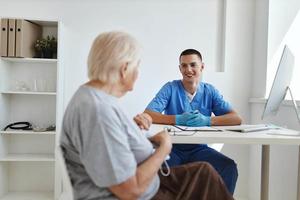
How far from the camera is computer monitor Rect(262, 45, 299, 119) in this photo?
168 cm

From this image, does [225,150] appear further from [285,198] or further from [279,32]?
[279,32]

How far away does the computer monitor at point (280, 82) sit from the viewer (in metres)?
1.68

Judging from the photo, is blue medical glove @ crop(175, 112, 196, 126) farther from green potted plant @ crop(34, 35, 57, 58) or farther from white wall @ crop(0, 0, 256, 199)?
green potted plant @ crop(34, 35, 57, 58)

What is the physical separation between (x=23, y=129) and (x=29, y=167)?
44 cm

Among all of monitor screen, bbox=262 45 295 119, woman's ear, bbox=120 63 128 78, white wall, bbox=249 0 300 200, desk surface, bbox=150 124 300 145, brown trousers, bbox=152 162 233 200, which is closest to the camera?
woman's ear, bbox=120 63 128 78

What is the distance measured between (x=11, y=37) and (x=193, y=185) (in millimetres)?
2248

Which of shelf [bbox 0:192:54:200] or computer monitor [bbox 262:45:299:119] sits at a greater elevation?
computer monitor [bbox 262:45:299:119]

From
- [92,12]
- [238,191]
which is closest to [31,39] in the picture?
[92,12]

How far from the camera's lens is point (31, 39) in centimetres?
304

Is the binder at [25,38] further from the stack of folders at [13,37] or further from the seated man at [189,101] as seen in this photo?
the seated man at [189,101]

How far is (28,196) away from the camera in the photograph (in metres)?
3.08

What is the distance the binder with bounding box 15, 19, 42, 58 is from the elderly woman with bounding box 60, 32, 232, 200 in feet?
6.76

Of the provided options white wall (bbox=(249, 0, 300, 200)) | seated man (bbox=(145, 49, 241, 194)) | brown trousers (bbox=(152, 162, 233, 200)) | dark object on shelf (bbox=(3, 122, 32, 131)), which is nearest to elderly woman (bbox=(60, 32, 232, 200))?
brown trousers (bbox=(152, 162, 233, 200))

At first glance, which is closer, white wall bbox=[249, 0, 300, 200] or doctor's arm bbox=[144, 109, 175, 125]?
doctor's arm bbox=[144, 109, 175, 125]
